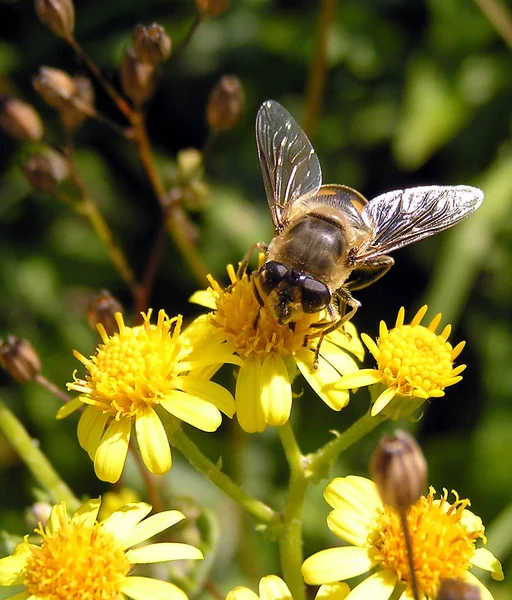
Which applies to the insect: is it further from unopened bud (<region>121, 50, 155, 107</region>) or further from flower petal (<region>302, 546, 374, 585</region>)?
flower petal (<region>302, 546, 374, 585</region>)

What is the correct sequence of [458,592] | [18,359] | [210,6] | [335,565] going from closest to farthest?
[458,592], [335,565], [18,359], [210,6]

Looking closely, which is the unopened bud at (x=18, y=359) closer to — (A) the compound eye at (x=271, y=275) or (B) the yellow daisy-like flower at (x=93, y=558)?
(B) the yellow daisy-like flower at (x=93, y=558)

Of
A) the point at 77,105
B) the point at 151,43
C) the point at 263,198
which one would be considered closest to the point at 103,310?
the point at 77,105

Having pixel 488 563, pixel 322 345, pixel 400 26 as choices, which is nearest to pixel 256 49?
pixel 400 26

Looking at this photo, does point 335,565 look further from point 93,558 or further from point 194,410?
point 93,558

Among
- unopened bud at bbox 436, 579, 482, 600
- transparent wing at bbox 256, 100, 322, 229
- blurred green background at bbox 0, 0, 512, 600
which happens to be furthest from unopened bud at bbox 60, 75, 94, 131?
unopened bud at bbox 436, 579, 482, 600
